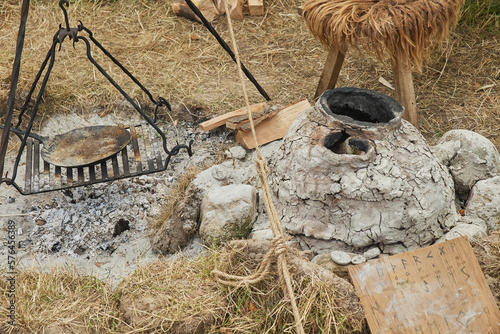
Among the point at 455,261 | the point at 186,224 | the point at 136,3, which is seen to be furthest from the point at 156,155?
the point at 136,3

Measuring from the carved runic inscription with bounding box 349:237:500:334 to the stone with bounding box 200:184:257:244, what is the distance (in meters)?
0.85

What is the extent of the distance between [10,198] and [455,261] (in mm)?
2859

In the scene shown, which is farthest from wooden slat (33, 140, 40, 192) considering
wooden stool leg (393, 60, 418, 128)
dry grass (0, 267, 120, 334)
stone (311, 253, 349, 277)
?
wooden stool leg (393, 60, 418, 128)

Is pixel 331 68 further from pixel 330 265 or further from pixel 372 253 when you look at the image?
pixel 330 265

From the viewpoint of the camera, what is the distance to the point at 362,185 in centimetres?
228

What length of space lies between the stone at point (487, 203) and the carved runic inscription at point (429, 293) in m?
0.54

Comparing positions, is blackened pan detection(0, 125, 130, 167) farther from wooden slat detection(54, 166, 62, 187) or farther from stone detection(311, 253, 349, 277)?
stone detection(311, 253, 349, 277)

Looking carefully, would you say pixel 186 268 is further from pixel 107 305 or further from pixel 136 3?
pixel 136 3

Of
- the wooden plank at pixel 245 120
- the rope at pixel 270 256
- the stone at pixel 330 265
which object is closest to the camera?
the rope at pixel 270 256

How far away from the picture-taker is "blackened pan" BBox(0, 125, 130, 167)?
10.0ft

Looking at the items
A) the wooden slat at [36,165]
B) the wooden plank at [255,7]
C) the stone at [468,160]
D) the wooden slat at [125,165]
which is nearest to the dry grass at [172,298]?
the wooden slat at [125,165]

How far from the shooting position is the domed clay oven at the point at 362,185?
2.29m

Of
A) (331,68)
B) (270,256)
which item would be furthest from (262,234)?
(331,68)

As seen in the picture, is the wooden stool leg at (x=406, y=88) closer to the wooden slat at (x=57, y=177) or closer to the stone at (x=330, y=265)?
the stone at (x=330, y=265)
